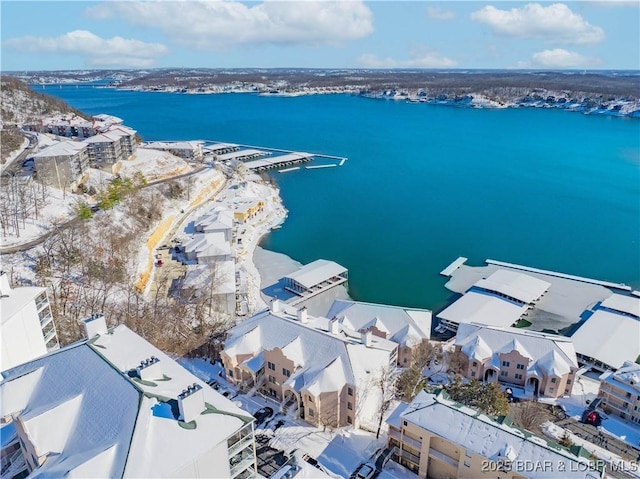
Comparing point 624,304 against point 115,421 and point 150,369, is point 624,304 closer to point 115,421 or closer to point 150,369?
point 150,369

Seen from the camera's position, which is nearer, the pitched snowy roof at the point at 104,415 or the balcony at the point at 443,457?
the pitched snowy roof at the point at 104,415

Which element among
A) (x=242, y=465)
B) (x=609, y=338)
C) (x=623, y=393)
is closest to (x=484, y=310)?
(x=609, y=338)

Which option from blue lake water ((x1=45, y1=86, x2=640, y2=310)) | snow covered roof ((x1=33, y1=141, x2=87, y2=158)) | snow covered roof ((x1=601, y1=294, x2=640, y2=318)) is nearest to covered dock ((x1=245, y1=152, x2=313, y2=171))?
blue lake water ((x1=45, y1=86, x2=640, y2=310))

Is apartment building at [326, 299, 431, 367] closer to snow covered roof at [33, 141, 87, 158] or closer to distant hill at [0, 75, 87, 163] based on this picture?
snow covered roof at [33, 141, 87, 158]

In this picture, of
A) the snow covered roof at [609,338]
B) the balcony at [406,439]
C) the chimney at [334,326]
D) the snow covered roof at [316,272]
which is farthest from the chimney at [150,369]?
the snow covered roof at [609,338]

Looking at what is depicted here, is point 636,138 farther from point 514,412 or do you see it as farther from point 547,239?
point 514,412

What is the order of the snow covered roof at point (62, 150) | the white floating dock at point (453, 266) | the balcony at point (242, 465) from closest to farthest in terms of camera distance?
1. the balcony at point (242, 465)
2. the white floating dock at point (453, 266)
3. the snow covered roof at point (62, 150)

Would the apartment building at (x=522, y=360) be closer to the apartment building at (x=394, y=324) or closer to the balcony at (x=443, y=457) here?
the apartment building at (x=394, y=324)
